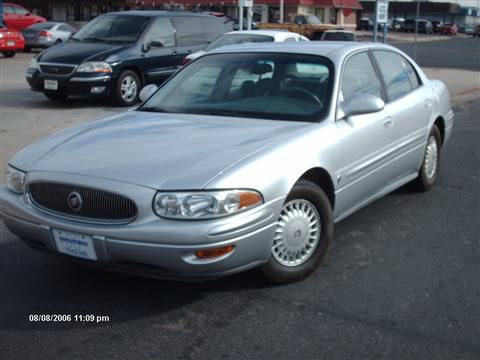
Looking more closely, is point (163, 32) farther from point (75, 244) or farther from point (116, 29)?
point (75, 244)

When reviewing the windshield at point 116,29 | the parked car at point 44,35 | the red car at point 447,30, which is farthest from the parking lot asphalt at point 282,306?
the red car at point 447,30

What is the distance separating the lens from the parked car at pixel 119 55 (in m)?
11.5

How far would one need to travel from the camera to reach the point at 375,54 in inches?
219

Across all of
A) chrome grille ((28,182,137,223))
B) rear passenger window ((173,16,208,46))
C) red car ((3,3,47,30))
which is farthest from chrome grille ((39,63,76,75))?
red car ((3,3,47,30))

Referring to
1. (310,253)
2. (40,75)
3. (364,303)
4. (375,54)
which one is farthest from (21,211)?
(40,75)

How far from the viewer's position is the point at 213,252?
3584mm

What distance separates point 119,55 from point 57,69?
109cm

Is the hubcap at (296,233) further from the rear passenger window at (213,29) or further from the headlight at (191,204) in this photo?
the rear passenger window at (213,29)

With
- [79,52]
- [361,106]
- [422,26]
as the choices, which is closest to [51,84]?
[79,52]

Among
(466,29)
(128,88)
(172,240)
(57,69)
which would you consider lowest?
(466,29)

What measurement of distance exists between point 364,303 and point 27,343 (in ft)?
6.23

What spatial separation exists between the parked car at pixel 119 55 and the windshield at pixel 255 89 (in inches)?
258

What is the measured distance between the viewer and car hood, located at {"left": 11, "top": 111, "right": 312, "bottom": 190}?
12.1 ft

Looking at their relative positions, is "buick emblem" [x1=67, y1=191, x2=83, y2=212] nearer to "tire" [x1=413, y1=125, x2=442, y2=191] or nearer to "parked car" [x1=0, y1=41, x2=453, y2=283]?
"parked car" [x1=0, y1=41, x2=453, y2=283]
